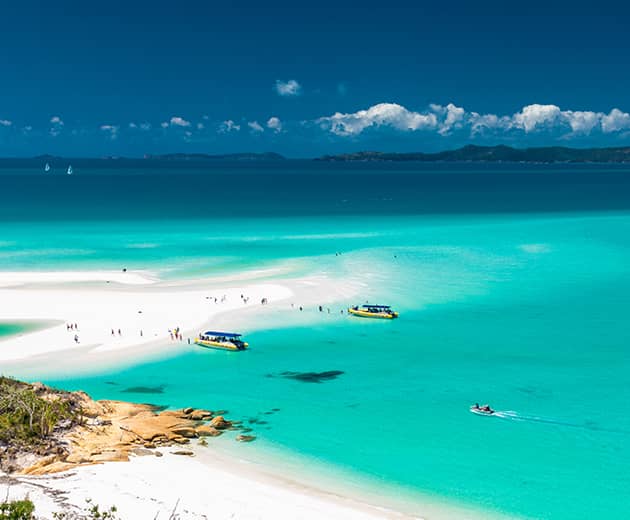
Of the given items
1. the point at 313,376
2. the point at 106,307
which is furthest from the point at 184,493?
the point at 106,307

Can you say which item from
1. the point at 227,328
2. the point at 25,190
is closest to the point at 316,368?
the point at 227,328

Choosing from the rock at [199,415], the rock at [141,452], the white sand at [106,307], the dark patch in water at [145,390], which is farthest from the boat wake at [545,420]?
the white sand at [106,307]

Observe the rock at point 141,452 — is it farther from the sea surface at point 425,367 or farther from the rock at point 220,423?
the rock at point 220,423

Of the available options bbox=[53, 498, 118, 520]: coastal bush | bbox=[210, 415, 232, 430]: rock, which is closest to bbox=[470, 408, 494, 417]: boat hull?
bbox=[210, 415, 232, 430]: rock

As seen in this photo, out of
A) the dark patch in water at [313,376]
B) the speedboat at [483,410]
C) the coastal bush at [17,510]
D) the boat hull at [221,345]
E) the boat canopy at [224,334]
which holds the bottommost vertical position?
the dark patch in water at [313,376]

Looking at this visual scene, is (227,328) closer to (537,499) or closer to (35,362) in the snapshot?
(35,362)

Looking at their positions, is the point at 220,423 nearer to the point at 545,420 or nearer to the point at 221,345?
the point at 221,345
